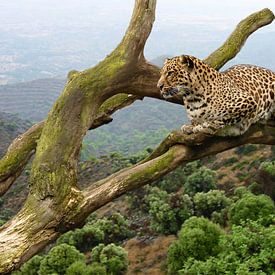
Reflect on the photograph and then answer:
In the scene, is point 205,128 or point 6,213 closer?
point 205,128

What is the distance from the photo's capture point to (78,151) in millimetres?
5902

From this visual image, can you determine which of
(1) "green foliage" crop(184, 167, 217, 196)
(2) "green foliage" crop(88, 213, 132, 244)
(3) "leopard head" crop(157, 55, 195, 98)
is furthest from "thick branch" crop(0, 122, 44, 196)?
(1) "green foliage" crop(184, 167, 217, 196)

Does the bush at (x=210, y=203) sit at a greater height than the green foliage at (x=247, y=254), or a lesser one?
lesser

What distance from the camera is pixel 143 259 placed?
4009 cm

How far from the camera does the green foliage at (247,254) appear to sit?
46.5ft

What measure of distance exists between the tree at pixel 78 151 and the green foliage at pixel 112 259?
25.0 meters

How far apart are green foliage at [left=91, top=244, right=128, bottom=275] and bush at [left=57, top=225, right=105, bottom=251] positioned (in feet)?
21.5

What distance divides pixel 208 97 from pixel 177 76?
586mm

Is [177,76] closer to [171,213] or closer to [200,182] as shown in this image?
[171,213]

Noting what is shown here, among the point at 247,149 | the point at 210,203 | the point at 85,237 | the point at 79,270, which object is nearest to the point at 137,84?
the point at 79,270

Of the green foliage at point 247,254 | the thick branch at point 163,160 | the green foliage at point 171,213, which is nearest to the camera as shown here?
the thick branch at point 163,160

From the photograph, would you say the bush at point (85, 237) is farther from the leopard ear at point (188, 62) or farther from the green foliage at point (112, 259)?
the leopard ear at point (188, 62)

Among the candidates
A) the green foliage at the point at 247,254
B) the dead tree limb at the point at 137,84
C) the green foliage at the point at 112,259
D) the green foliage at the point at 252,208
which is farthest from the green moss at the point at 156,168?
the green foliage at the point at 112,259

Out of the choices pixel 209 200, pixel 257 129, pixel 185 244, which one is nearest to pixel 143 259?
pixel 209 200
